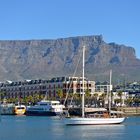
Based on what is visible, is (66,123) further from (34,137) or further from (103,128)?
(34,137)

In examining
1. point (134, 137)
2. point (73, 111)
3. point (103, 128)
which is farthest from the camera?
point (73, 111)

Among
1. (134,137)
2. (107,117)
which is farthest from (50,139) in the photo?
(107,117)

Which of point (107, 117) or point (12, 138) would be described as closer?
point (12, 138)

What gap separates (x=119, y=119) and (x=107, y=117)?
3.53 m

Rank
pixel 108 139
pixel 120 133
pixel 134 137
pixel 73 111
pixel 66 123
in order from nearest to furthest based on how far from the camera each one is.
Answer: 1. pixel 108 139
2. pixel 134 137
3. pixel 120 133
4. pixel 66 123
5. pixel 73 111

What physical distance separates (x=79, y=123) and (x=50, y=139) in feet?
95.2

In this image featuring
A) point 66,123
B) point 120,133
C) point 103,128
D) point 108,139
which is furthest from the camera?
point 66,123

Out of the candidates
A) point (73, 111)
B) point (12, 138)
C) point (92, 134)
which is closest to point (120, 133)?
point (92, 134)

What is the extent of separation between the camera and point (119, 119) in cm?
11925

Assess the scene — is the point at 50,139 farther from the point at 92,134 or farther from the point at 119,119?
the point at 119,119

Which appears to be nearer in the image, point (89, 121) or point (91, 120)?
point (89, 121)

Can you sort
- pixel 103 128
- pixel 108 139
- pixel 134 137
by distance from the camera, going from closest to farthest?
pixel 108 139 < pixel 134 137 < pixel 103 128

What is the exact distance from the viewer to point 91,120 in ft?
373

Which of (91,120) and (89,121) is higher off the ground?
(91,120)
